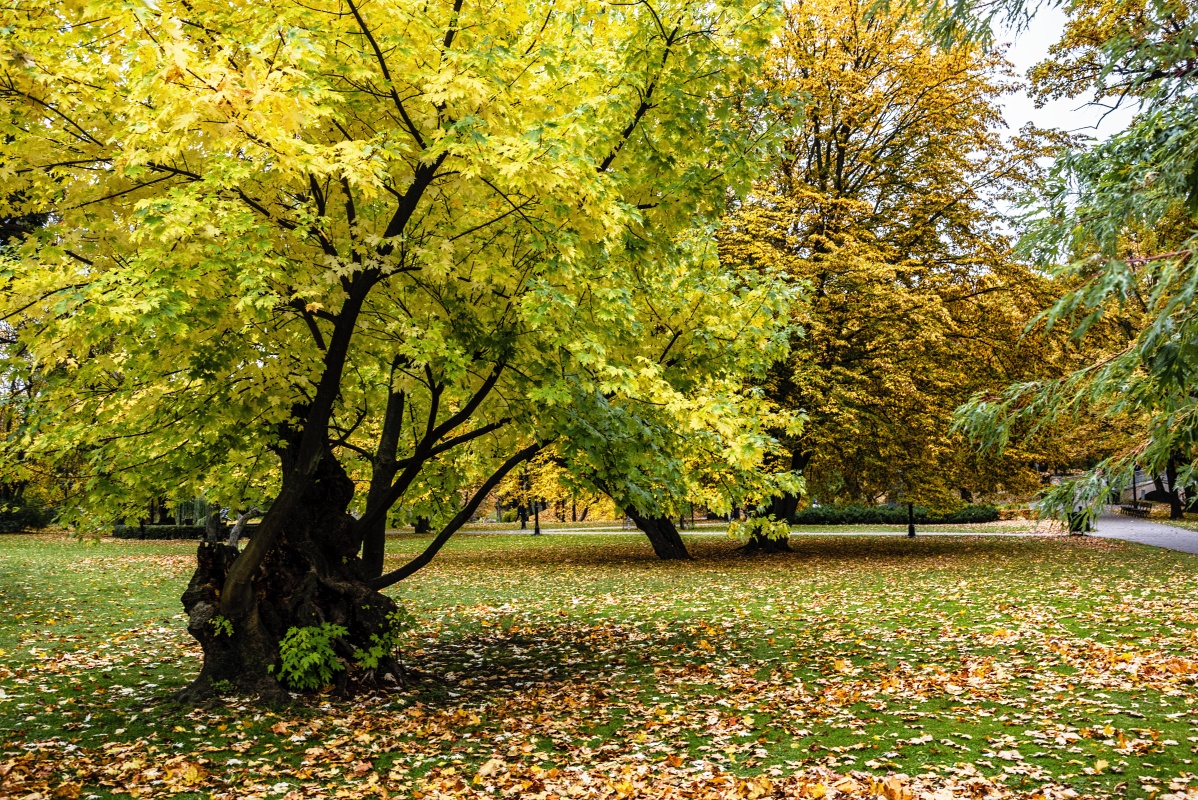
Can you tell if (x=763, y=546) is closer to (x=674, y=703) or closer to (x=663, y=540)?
(x=663, y=540)

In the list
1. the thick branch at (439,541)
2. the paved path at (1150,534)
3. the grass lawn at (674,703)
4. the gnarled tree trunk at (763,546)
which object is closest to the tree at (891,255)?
the gnarled tree trunk at (763,546)

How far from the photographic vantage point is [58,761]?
19.5 ft

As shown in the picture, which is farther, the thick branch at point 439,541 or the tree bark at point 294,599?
the thick branch at point 439,541

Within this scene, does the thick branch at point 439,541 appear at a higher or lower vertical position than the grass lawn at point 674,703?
higher

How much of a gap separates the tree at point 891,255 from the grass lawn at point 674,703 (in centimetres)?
583

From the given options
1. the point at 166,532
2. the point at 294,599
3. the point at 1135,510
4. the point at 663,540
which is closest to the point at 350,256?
the point at 294,599

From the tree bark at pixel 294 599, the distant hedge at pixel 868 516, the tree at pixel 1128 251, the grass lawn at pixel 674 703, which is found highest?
the tree at pixel 1128 251

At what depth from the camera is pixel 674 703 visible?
25.2ft

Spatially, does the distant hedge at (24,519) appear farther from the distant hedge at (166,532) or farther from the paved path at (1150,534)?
the paved path at (1150,534)

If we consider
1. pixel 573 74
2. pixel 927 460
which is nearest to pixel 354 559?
pixel 573 74

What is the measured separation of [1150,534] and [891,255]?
15.9 meters

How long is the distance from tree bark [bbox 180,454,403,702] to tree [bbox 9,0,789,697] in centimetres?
3

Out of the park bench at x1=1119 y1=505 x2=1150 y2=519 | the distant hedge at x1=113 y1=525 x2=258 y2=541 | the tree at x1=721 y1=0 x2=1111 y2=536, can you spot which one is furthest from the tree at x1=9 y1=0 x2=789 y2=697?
the park bench at x1=1119 y1=505 x2=1150 y2=519

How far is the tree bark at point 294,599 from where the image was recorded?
25.1 ft
